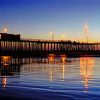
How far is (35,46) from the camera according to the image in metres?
167

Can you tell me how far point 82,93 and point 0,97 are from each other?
4.48m

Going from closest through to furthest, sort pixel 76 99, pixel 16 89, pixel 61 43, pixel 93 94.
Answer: pixel 76 99
pixel 93 94
pixel 16 89
pixel 61 43

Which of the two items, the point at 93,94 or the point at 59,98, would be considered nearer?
the point at 59,98

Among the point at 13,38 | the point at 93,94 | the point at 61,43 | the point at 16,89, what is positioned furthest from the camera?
the point at 61,43

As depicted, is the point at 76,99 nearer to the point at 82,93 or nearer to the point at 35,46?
the point at 82,93

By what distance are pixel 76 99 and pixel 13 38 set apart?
390ft

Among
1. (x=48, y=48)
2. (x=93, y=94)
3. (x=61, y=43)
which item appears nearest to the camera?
(x=93, y=94)

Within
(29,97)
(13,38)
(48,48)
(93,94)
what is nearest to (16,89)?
(29,97)

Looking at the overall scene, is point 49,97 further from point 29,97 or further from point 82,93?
point 82,93

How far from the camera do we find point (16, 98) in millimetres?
17156

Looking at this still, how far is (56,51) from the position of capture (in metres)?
173

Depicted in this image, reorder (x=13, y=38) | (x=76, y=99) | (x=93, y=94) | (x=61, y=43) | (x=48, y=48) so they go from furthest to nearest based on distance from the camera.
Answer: (x=61, y=43)
(x=48, y=48)
(x=13, y=38)
(x=93, y=94)
(x=76, y=99)

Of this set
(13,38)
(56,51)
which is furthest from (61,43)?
(13,38)

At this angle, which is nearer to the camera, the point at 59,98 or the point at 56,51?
the point at 59,98
